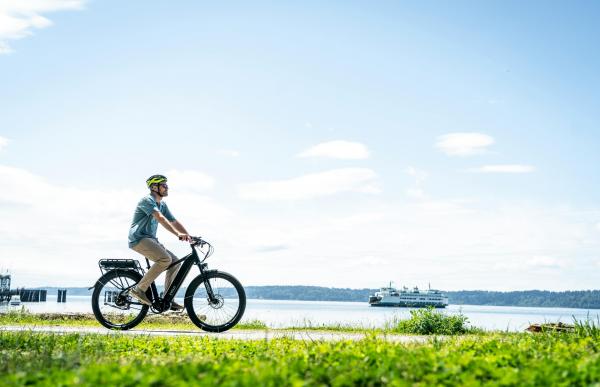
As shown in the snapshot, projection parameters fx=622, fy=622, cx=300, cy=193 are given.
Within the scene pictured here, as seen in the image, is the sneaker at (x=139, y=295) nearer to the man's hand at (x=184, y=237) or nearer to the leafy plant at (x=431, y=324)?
the man's hand at (x=184, y=237)

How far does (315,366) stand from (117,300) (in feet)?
20.9

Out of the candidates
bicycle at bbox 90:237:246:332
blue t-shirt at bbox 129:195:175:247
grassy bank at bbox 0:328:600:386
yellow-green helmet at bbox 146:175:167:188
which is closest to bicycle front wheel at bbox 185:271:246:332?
bicycle at bbox 90:237:246:332

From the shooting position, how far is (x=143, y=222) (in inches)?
409

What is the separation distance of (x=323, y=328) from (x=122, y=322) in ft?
12.8

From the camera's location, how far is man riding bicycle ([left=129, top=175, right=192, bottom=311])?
10.3 m

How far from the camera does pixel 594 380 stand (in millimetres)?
4914

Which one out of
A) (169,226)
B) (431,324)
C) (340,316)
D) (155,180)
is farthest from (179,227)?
(340,316)

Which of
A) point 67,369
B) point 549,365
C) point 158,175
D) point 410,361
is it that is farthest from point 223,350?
point 158,175

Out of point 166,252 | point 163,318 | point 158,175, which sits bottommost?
point 163,318

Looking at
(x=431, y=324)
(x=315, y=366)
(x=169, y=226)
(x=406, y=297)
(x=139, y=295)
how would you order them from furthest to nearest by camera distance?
(x=406, y=297)
(x=431, y=324)
(x=139, y=295)
(x=169, y=226)
(x=315, y=366)

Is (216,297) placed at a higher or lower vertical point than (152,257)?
lower

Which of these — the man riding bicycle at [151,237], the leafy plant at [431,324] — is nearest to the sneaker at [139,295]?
the man riding bicycle at [151,237]

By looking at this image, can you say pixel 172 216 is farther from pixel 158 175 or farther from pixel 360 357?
pixel 360 357

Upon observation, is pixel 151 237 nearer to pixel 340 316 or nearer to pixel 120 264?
pixel 120 264
